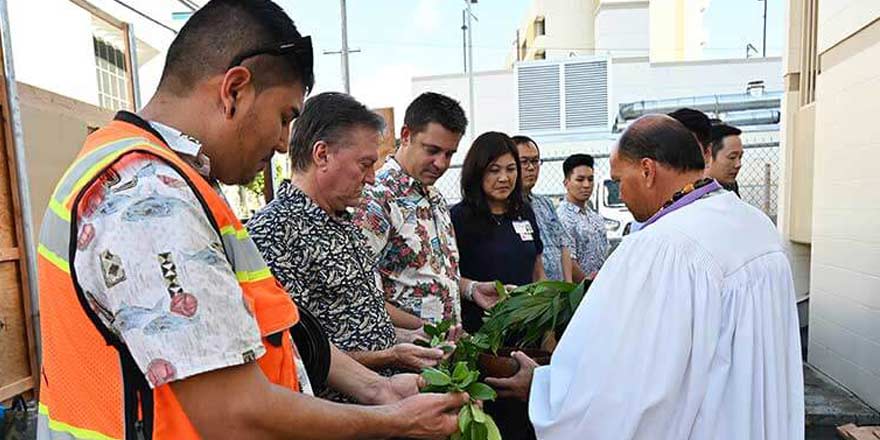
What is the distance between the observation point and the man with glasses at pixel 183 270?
79cm

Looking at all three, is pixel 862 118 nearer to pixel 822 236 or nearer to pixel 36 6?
pixel 822 236

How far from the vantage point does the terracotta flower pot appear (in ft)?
6.49

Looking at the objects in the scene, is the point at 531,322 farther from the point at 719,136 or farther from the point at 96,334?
the point at 719,136

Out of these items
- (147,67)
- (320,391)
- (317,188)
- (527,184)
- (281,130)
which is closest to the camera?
(281,130)

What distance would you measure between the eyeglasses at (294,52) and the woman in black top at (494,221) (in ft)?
6.93

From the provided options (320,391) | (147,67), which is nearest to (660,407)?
(320,391)

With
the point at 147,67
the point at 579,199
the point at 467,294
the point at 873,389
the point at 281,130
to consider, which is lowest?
the point at 873,389

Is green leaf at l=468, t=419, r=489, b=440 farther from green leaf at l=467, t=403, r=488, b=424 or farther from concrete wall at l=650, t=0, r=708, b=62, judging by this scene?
concrete wall at l=650, t=0, r=708, b=62

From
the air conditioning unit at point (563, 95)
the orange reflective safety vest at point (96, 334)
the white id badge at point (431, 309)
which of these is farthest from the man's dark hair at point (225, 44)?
the air conditioning unit at point (563, 95)

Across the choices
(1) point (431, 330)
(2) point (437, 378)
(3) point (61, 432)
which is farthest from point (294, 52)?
(1) point (431, 330)

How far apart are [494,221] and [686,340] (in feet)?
6.07

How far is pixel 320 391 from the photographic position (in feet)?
5.29

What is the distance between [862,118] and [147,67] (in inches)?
218

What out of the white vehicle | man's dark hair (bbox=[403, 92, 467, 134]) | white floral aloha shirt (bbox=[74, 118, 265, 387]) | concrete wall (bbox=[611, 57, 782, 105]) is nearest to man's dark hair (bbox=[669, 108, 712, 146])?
man's dark hair (bbox=[403, 92, 467, 134])
